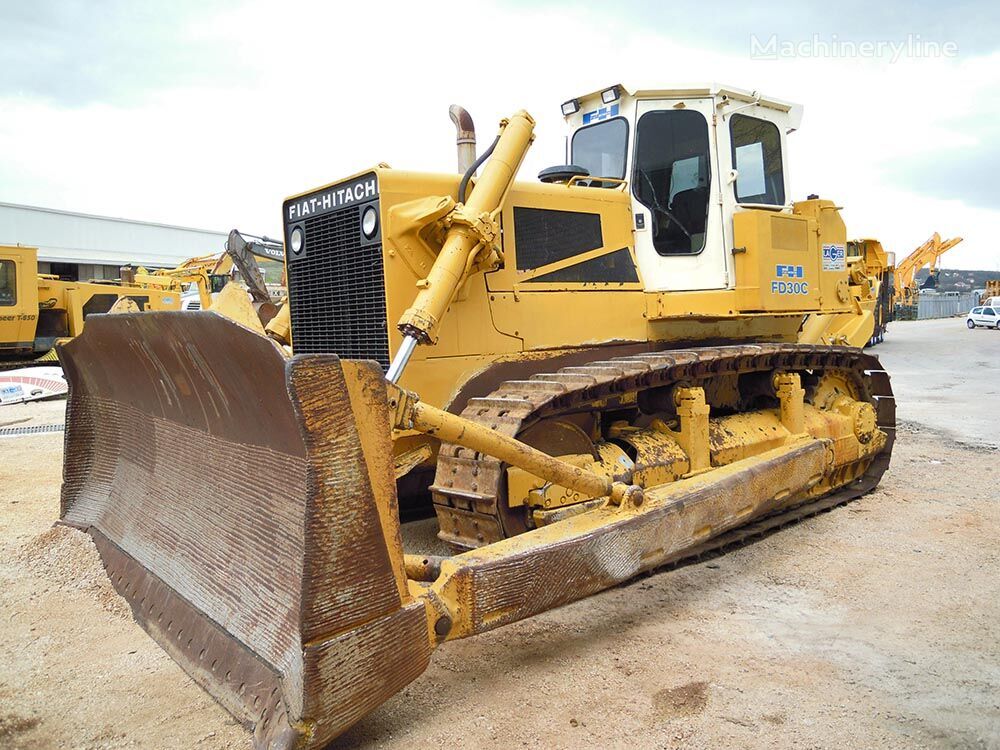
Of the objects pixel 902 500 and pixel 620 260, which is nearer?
pixel 620 260

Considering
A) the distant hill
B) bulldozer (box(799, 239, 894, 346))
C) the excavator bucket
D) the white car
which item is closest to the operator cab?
bulldozer (box(799, 239, 894, 346))

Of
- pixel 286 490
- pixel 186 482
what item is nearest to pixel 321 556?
pixel 286 490

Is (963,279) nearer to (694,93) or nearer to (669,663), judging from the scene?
(694,93)

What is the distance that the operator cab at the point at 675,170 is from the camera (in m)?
4.99

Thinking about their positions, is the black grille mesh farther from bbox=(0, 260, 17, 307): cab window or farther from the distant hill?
the distant hill

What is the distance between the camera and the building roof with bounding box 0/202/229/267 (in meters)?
40.5

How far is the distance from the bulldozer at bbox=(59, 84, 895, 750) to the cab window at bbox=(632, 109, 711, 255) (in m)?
0.02

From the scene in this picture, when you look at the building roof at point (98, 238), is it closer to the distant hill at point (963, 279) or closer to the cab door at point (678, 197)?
the cab door at point (678, 197)

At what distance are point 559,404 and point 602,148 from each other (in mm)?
2139

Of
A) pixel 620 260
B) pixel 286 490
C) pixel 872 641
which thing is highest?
pixel 620 260

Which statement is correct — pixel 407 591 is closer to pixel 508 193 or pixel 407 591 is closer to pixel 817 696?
pixel 817 696

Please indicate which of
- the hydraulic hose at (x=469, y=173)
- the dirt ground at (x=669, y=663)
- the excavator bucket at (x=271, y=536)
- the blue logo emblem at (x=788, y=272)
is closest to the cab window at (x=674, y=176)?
the blue logo emblem at (x=788, y=272)

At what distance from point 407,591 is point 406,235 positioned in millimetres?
2039

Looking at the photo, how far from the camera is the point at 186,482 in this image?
328 cm
